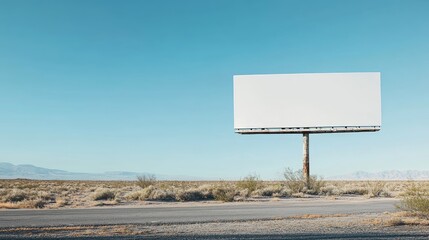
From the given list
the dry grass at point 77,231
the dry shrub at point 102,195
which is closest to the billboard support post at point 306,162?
the dry shrub at point 102,195

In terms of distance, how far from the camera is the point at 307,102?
38094 mm

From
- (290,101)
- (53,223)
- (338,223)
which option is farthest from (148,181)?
(338,223)

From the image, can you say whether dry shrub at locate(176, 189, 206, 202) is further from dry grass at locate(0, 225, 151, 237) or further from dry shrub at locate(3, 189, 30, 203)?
dry grass at locate(0, 225, 151, 237)

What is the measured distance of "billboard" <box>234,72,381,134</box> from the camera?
3734 centimetres

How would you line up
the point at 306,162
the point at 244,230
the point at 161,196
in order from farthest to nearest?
the point at 306,162, the point at 161,196, the point at 244,230

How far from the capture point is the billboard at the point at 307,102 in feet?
123

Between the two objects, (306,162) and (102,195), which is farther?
(306,162)

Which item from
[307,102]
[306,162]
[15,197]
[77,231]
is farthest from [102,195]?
[307,102]

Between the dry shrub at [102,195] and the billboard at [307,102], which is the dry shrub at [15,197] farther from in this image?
the billboard at [307,102]

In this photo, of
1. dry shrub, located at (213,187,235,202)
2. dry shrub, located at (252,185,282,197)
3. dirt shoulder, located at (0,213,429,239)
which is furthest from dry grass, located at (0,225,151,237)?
dry shrub, located at (252,185,282,197)

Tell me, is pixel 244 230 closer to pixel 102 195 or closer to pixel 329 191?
pixel 102 195

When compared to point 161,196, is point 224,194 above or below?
above

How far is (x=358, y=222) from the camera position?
14805 millimetres

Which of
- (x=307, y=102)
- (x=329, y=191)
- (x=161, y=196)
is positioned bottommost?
(x=329, y=191)
